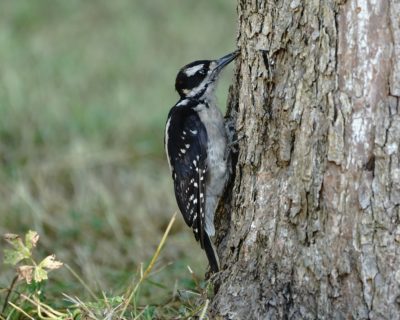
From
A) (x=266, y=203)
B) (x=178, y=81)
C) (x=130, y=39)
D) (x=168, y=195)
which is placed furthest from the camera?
(x=130, y=39)

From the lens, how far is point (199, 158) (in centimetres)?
505

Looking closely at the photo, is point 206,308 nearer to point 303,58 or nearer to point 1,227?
point 303,58

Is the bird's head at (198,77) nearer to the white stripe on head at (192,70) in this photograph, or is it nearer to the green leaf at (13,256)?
the white stripe on head at (192,70)

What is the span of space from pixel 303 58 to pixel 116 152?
384 cm

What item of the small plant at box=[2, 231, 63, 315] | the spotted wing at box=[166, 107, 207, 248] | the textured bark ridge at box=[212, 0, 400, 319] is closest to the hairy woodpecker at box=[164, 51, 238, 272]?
the spotted wing at box=[166, 107, 207, 248]

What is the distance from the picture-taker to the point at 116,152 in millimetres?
7309

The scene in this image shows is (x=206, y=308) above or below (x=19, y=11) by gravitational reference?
below

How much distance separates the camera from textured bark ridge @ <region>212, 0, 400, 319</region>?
11.3 feet

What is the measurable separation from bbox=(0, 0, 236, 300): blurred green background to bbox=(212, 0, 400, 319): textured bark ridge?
1.01 meters

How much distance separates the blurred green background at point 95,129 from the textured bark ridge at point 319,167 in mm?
1012

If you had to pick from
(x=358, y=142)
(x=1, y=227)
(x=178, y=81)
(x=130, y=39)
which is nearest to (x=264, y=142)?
(x=358, y=142)

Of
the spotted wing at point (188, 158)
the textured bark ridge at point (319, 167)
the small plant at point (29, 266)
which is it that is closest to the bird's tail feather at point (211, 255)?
the spotted wing at point (188, 158)

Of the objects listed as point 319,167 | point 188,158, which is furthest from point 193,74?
point 319,167

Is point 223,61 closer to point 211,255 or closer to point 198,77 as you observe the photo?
point 198,77
